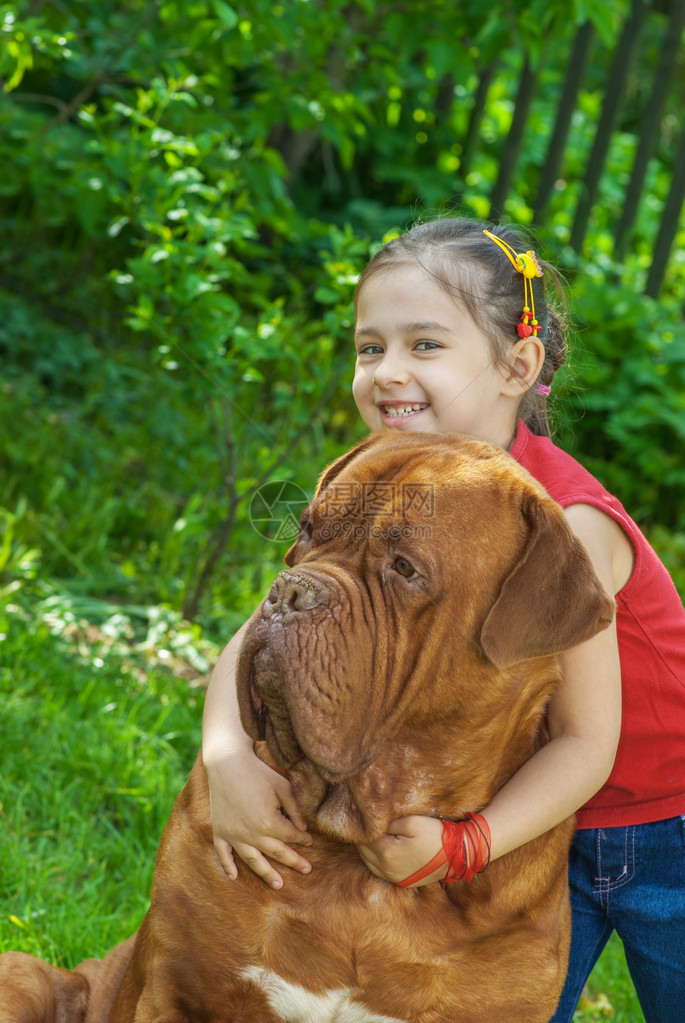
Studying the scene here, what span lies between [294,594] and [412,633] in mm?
242

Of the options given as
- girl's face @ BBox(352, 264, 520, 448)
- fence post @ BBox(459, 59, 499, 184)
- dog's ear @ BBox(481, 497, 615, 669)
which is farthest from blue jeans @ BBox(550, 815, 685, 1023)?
fence post @ BBox(459, 59, 499, 184)

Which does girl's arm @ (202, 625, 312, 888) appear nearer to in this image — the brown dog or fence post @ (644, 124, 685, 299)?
the brown dog

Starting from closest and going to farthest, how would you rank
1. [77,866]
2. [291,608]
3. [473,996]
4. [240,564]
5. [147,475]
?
[291,608], [473,996], [77,866], [240,564], [147,475]

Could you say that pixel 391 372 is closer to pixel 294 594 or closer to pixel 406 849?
pixel 294 594

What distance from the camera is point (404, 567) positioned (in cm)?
201

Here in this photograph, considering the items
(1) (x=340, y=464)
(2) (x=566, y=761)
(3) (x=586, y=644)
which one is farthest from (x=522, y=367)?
(2) (x=566, y=761)

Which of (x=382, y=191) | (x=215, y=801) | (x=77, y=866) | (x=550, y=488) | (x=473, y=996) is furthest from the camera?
(x=382, y=191)

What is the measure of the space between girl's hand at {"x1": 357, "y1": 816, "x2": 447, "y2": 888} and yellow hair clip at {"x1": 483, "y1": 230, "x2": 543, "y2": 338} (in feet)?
4.10

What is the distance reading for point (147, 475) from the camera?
5.87 m

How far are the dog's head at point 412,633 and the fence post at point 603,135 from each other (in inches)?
234

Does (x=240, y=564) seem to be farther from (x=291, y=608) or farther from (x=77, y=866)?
(x=291, y=608)

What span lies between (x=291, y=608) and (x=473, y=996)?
0.88 metres

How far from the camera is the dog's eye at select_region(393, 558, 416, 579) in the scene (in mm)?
2000

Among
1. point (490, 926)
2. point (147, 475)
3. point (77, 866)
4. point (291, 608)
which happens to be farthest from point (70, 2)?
point (490, 926)
